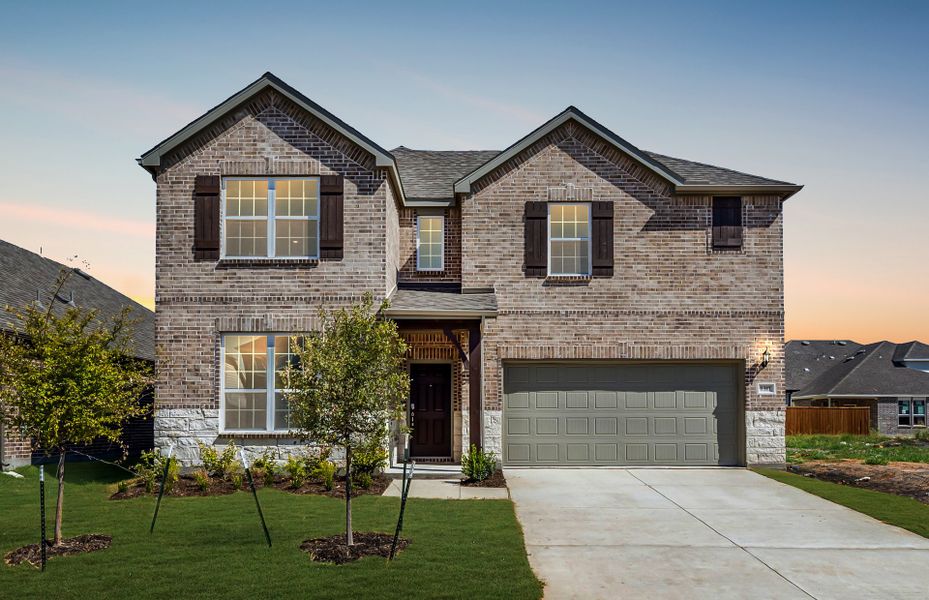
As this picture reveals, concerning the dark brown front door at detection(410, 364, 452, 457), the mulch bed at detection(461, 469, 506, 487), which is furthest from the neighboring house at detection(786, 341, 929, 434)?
the mulch bed at detection(461, 469, 506, 487)

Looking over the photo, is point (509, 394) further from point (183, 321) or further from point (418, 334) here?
point (183, 321)

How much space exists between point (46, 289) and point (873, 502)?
68.4ft

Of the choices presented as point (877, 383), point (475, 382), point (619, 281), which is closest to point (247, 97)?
point (475, 382)

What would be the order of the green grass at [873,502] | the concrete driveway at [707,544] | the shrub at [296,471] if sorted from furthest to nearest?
the shrub at [296,471] < the green grass at [873,502] < the concrete driveway at [707,544]

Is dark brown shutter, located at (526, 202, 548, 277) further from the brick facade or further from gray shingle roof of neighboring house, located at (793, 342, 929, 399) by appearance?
gray shingle roof of neighboring house, located at (793, 342, 929, 399)

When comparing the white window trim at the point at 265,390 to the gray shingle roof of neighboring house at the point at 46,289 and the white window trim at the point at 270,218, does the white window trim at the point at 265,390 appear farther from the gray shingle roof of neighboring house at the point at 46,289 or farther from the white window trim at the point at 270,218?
the gray shingle roof of neighboring house at the point at 46,289

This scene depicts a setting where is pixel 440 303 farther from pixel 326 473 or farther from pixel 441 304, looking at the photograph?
pixel 326 473

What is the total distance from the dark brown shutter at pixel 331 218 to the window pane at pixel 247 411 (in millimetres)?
3116

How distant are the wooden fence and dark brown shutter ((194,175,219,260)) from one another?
26.4m

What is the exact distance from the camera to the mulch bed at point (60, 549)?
32.2ft

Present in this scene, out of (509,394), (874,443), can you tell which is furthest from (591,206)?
(874,443)

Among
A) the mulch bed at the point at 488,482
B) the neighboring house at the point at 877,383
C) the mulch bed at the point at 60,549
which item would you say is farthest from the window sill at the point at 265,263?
the neighboring house at the point at 877,383

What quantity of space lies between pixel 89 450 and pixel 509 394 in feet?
37.7

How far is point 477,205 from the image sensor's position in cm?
1894
